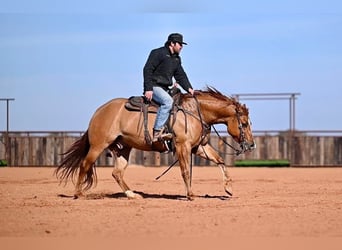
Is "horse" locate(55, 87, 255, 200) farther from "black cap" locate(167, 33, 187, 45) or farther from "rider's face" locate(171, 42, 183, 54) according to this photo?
"black cap" locate(167, 33, 187, 45)

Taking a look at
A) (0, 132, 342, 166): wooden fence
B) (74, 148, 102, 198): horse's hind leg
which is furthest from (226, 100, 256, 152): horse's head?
(0, 132, 342, 166): wooden fence

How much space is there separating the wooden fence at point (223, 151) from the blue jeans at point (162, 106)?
15.8 meters

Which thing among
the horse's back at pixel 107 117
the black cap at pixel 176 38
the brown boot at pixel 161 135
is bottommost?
the brown boot at pixel 161 135

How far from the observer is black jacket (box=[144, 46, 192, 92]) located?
12953 millimetres

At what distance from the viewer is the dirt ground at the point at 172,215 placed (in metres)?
8.68

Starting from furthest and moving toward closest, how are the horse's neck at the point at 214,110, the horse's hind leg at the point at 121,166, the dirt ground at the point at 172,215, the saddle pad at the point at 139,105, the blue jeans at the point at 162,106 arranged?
the horse's hind leg at the point at 121,166, the horse's neck at the point at 214,110, the saddle pad at the point at 139,105, the blue jeans at the point at 162,106, the dirt ground at the point at 172,215

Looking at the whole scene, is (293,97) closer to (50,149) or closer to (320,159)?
(320,159)

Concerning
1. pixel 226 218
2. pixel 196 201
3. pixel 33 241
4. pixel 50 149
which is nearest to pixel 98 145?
pixel 196 201

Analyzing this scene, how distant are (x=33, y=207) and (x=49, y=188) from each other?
473cm

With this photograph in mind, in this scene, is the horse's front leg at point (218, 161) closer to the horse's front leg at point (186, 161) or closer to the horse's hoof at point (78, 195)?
the horse's front leg at point (186, 161)

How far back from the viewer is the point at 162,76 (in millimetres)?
13062

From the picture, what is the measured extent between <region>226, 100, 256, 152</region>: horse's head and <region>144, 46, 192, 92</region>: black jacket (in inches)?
49.3

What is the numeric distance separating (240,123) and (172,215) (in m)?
3.38

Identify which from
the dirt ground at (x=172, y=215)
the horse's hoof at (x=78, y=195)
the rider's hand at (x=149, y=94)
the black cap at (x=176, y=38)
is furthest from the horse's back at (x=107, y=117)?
the black cap at (x=176, y=38)
